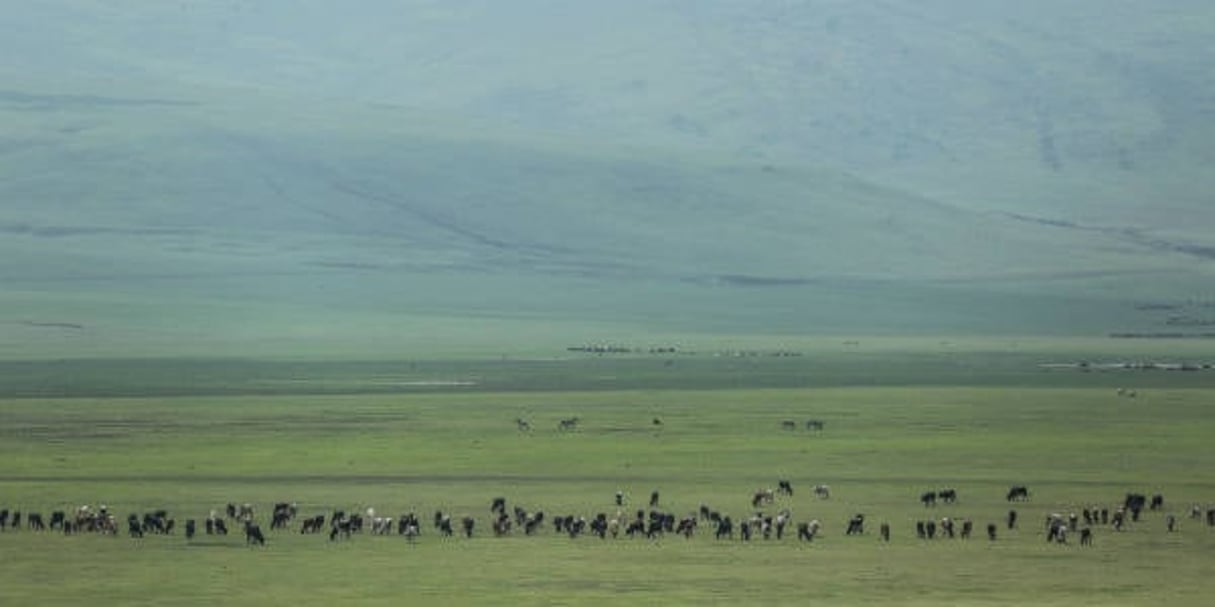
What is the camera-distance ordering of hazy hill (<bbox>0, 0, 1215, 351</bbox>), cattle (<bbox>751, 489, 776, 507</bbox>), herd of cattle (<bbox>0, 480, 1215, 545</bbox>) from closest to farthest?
herd of cattle (<bbox>0, 480, 1215, 545</bbox>)
cattle (<bbox>751, 489, 776, 507</bbox>)
hazy hill (<bbox>0, 0, 1215, 351</bbox>)

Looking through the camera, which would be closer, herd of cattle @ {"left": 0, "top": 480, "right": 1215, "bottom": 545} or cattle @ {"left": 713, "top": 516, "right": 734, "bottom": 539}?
herd of cattle @ {"left": 0, "top": 480, "right": 1215, "bottom": 545}

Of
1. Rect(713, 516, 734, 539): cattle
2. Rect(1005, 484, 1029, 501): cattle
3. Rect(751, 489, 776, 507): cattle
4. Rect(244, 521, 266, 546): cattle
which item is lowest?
Rect(244, 521, 266, 546): cattle

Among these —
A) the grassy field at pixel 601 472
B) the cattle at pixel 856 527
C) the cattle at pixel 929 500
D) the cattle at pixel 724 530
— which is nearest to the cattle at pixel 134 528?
the grassy field at pixel 601 472

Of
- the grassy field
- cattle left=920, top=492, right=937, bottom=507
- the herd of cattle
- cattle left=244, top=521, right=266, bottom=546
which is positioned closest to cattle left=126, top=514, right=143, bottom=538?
the herd of cattle

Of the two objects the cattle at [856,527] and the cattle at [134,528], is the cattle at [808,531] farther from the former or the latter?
the cattle at [134,528]

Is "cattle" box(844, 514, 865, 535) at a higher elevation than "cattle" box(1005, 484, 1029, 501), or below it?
below

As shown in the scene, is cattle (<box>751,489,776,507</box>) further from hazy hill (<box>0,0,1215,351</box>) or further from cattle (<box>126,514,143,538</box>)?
hazy hill (<box>0,0,1215,351</box>)

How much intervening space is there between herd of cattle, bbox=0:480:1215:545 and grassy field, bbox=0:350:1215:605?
25 centimetres

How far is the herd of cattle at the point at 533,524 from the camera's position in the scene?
35.2m

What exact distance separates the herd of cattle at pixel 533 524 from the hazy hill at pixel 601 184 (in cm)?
6132

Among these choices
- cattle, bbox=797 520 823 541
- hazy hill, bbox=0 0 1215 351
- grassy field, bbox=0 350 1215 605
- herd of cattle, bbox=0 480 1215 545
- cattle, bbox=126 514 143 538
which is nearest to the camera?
grassy field, bbox=0 350 1215 605

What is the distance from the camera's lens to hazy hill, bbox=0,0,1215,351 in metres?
124

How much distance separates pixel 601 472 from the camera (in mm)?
45062

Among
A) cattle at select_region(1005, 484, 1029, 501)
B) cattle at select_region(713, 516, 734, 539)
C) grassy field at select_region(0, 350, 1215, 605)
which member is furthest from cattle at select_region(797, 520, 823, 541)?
cattle at select_region(1005, 484, 1029, 501)
